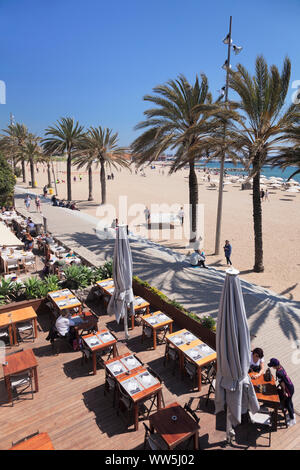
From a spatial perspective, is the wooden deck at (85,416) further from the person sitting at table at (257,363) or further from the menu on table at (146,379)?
the person sitting at table at (257,363)

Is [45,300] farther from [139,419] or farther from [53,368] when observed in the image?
[139,419]

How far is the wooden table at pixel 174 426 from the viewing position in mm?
4758

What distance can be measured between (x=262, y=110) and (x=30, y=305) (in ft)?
37.1

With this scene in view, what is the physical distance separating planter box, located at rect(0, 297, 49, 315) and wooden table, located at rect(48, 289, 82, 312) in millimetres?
386

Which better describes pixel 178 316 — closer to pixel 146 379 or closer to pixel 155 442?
pixel 146 379

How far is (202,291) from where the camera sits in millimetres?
11625

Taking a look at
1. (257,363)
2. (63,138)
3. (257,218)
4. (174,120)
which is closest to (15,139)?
(63,138)

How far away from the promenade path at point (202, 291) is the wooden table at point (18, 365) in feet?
17.5

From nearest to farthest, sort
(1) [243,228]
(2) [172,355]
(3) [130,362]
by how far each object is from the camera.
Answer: (3) [130,362]
(2) [172,355]
(1) [243,228]

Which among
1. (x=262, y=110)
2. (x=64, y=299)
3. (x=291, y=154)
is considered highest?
(x=262, y=110)

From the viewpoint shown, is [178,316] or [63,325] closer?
[63,325]

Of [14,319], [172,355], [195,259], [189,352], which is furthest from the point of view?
[195,259]

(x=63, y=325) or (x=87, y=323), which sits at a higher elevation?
(x=63, y=325)

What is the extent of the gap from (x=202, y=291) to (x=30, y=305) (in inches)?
241
